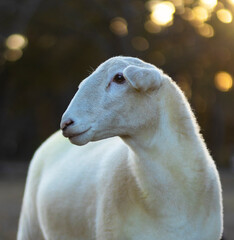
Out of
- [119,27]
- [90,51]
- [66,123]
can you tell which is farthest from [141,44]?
[66,123]

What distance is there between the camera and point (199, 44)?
921 inches

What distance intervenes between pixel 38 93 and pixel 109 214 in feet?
102

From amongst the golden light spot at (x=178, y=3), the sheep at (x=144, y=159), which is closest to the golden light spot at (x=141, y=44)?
the golden light spot at (x=178, y=3)

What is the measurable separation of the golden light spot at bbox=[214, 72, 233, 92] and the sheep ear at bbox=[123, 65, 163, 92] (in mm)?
22653

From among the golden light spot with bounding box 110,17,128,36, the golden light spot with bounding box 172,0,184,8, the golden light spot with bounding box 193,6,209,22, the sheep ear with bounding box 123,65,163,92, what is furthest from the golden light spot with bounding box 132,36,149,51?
the sheep ear with bounding box 123,65,163,92

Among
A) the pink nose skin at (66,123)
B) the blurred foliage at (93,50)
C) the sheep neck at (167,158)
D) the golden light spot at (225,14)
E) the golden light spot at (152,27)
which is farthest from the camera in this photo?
the golden light spot at (152,27)

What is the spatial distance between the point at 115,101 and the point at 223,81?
24424 mm

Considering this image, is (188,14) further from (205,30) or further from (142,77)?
(142,77)

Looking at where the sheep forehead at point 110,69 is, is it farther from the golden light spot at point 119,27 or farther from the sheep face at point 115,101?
the golden light spot at point 119,27

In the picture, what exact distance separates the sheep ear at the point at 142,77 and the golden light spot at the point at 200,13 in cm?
1593

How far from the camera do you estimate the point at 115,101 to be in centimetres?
397

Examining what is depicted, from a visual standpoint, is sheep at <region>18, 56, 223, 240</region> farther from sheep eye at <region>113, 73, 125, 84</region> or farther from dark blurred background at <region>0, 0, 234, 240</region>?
dark blurred background at <region>0, 0, 234, 240</region>

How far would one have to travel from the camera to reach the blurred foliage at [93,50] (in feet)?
72.2

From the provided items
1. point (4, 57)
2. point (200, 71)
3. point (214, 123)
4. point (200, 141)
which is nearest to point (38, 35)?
point (4, 57)
